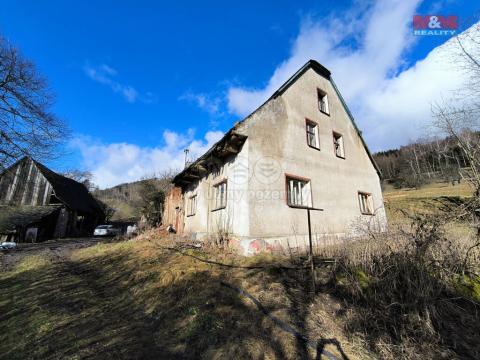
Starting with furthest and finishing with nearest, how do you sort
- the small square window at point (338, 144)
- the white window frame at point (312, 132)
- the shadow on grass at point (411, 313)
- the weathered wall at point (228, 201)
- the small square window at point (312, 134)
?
the small square window at point (338, 144) < the small square window at point (312, 134) < the white window frame at point (312, 132) < the weathered wall at point (228, 201) < the shadow on grass at point (411, 313)

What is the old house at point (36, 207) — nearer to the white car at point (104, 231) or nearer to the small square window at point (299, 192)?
the white car at point (104, 231)

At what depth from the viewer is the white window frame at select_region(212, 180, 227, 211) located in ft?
32.3

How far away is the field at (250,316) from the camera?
3.45 meters

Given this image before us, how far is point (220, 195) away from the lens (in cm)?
1029

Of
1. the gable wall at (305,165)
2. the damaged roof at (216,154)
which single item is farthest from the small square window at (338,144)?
the damaged roof at (216,154)

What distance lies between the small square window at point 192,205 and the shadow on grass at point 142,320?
219 inches

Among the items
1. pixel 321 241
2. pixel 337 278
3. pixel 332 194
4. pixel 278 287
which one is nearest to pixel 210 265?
pixel 278 287

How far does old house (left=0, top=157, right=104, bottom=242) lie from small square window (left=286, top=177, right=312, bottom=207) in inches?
893

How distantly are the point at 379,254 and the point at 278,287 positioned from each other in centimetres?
231

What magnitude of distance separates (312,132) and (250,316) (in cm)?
976

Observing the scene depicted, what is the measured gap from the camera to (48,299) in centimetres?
602

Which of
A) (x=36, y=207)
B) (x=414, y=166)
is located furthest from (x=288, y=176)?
(x=414, y=166)

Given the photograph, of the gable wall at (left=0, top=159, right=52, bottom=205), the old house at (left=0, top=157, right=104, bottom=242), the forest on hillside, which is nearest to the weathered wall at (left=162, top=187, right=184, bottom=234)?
the old house at (left=0, top=157, right=104, bottom=242)

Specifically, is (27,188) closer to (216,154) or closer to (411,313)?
(216,154)
